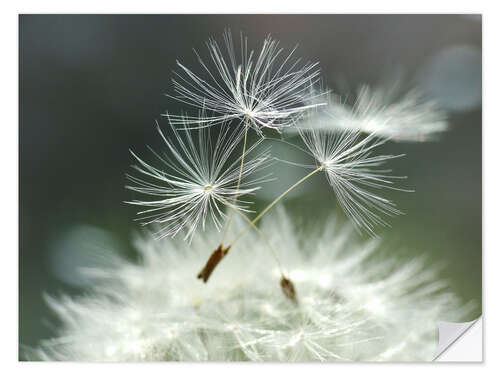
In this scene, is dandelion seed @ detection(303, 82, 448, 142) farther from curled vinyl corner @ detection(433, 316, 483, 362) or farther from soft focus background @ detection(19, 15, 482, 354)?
curled vinyl corner @ detection(433, 316, 483, 362)

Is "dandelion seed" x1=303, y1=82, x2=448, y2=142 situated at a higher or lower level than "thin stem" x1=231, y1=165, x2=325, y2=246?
higher

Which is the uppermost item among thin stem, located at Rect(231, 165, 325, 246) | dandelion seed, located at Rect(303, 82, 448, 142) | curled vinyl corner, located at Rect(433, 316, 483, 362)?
dandelion seed, located at Rect(303, 82, 448, 142)

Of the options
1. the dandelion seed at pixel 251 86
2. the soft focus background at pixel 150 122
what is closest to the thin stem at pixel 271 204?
the soft focus background at pixel 150 122

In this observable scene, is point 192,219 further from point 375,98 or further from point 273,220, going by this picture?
point 375,98

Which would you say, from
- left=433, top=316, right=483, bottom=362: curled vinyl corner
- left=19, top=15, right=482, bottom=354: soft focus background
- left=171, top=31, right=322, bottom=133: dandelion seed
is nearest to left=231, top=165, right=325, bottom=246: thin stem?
left=19, top=15, right=482, bottom=354: soft focus background

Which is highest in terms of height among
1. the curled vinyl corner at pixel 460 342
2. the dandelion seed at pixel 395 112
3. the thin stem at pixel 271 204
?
the dandelion seed at pixel 395 112

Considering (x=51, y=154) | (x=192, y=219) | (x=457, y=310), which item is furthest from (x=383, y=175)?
(x=51, y=154)

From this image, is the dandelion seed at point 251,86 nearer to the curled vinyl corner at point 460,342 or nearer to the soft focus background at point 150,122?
the soft focus background at point 150,122
